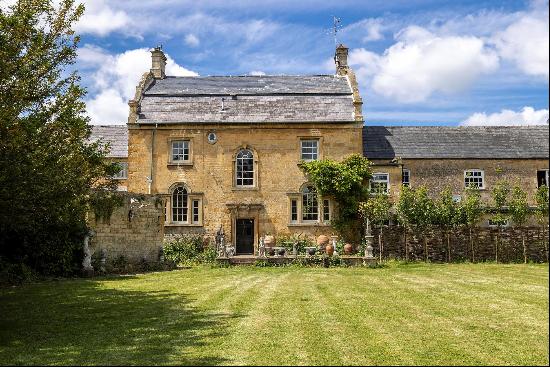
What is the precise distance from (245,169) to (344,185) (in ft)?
17.7

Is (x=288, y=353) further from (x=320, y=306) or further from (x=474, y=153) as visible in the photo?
(x=474, y=153)

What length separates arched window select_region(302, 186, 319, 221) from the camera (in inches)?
1104

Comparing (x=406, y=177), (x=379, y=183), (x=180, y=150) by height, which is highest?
(x=180, y=150)

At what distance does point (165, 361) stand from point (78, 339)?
243 cm

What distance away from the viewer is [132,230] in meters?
22.0

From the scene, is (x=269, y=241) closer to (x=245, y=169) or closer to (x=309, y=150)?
(x=245, y=169)

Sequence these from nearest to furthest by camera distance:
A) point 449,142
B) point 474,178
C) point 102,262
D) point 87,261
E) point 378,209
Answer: point 87,261 < point 102,262 < point 378,209 < point 474,178 < point 449,142

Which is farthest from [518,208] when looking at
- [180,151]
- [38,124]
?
[38,124]

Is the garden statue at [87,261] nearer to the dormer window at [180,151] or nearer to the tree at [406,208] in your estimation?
the dormer window at [180,151]

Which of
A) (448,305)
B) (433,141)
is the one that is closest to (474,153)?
(433,141)

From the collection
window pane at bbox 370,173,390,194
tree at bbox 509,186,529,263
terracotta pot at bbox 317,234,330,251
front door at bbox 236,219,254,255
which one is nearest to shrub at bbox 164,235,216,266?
front door at bbox 236,219,254,255

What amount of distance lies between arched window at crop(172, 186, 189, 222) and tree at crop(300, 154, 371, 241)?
669 centimetres

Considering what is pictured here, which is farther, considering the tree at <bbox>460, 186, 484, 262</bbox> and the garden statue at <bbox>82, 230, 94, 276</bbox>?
the tree at <bbox>460, 186, 484, 262</bbox>

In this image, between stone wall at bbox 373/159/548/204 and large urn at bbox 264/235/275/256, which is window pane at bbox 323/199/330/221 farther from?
stone wall at bbox 373/159/548/204
